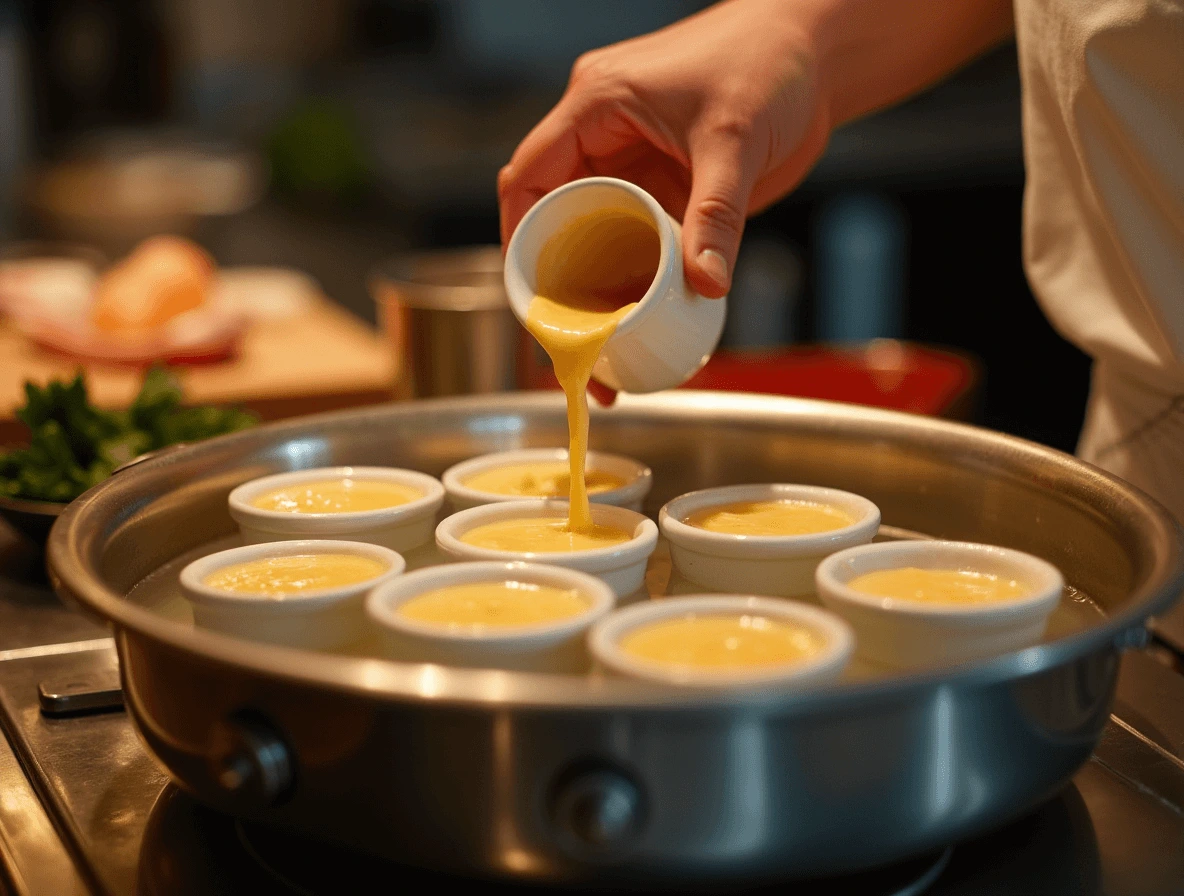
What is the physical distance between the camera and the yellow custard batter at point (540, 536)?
129 centimetres

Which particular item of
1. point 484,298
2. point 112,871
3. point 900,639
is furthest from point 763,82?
point 112,871

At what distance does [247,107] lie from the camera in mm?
5750

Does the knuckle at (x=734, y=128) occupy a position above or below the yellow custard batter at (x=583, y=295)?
above

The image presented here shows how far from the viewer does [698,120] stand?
54.6 inches

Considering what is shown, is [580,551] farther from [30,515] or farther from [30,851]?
[30,515]

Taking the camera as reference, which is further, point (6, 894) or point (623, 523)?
point (623, 523)

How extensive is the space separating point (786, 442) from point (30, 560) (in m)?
0.96

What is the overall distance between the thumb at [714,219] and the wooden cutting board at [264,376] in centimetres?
124

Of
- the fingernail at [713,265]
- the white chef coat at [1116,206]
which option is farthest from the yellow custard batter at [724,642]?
the white chef coat at [1116,206]

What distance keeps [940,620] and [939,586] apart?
0.55 feet

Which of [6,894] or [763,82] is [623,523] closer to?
[763,82]

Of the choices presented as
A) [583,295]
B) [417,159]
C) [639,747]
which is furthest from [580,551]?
[417,159]

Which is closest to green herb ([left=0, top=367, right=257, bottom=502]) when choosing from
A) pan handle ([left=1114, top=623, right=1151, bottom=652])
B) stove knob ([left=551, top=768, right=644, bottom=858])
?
stove knob ([left=551, top=768, right=644, bottom=858])

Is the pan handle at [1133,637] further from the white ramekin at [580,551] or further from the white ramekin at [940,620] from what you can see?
the white ramekin at [580,551]
